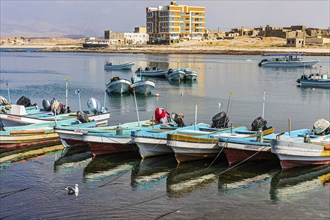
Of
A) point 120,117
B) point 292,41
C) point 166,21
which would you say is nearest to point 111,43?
point 166,21

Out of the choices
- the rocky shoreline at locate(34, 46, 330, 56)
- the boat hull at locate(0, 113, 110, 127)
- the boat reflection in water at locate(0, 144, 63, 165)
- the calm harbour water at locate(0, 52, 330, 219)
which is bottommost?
the calm harbour water at locate(0, 52, 330, 219)

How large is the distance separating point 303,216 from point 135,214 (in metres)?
5.31

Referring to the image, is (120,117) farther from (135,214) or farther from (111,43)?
(111,43)

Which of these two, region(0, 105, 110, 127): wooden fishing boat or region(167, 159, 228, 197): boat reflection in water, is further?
region(0, 105, 110, 127): wooden fishing boat

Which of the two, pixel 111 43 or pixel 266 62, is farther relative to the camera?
pixel 111 43

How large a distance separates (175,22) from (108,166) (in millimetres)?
151975

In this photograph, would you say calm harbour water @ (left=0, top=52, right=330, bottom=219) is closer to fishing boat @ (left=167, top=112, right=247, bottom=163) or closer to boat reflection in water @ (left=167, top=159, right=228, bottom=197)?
boat reflection in water @ (left=167, top=159, right=228, bottom=197)

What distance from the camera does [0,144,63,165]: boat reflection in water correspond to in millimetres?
24281

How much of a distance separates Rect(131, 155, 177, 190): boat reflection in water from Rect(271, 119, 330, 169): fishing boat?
14.4 ft

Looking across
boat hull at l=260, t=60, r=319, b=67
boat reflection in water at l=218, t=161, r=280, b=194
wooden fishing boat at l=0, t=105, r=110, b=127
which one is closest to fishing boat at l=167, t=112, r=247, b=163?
boat reflection in water at l=218, t=161, r=280, b=194

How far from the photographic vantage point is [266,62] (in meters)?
92.9

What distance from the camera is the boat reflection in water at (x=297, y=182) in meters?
19.5

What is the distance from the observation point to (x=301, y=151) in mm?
21297

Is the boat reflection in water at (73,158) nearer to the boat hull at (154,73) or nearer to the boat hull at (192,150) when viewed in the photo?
the boat hull at (192,150)
